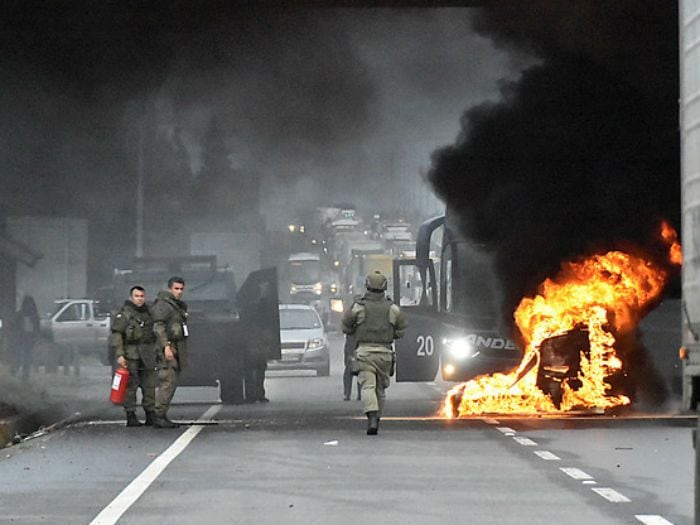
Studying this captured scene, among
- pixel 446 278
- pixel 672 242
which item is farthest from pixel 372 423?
pixel 446 278

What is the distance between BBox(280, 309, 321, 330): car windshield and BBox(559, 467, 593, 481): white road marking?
69.4ft

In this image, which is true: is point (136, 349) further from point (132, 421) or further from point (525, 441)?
point (525, 441)

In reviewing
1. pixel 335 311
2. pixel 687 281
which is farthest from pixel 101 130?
pixel 335 311

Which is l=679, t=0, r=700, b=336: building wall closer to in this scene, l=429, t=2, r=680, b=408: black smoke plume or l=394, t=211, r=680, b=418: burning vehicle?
l=394, t=211, r=680, b=418: burning vehicle

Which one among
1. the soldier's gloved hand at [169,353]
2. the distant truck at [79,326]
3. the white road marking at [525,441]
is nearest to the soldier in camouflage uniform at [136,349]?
the soldier's gloved hand at [169,353]

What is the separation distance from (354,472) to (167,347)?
605 centimetres

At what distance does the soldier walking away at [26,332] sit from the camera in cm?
3244

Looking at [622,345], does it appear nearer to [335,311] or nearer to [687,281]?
[687,281]

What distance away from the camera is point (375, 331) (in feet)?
58.3

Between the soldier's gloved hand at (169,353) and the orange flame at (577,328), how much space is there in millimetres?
4306

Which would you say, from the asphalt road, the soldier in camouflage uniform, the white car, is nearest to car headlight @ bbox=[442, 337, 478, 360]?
the asphalt road

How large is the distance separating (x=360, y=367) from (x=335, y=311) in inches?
2150

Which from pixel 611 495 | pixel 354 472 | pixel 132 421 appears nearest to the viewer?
pixel 611 495

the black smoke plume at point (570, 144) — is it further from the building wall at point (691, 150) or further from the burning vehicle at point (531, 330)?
the building wall at point (691, 150)
